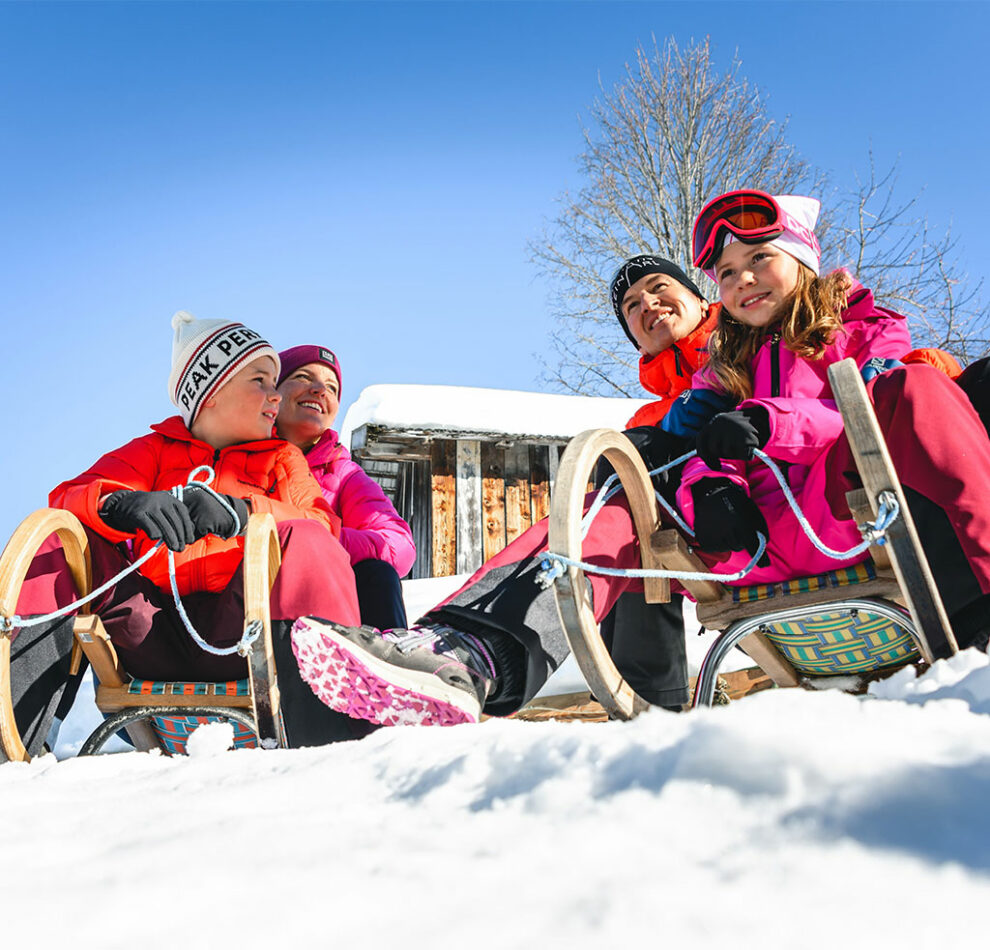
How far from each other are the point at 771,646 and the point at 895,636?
1.10ft

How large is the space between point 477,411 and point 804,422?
24.6ft

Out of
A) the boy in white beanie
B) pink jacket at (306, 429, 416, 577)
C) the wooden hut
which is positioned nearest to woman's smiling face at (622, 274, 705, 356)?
pink jacket at (306, 429, 416, 577)

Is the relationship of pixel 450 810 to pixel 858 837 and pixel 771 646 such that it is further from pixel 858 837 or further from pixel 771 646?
pixel 771 646

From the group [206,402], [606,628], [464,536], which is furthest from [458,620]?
[464,536]

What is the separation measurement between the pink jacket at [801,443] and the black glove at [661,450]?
0.11m

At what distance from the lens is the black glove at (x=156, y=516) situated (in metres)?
2.04

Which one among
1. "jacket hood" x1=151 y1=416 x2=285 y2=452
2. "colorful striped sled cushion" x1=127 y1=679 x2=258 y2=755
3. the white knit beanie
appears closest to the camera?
"colorful striped sled cushion" x1=127 y1=679 x2=258 y2=755

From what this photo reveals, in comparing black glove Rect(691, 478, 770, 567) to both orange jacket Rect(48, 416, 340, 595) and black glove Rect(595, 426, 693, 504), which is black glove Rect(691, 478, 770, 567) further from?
orange jacket Rect(48, 416, 340, 595)

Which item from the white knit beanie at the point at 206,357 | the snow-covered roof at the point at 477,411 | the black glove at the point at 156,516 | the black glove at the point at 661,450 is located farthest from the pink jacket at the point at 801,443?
the snow-covered roof at the point at 477,411

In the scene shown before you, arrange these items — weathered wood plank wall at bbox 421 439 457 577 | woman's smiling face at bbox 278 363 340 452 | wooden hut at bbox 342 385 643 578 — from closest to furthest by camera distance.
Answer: woman's smiling face at bbox 278 363 340 452, wooden hut at bbox 342 385 643 578, weathered wood plank wall at bbox 421 439 457 577

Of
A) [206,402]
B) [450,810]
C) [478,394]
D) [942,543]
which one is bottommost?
[450,810]

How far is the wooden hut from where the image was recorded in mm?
8901

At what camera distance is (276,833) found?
797mm

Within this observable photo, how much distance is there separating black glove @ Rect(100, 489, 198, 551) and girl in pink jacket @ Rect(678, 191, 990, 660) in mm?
1236
